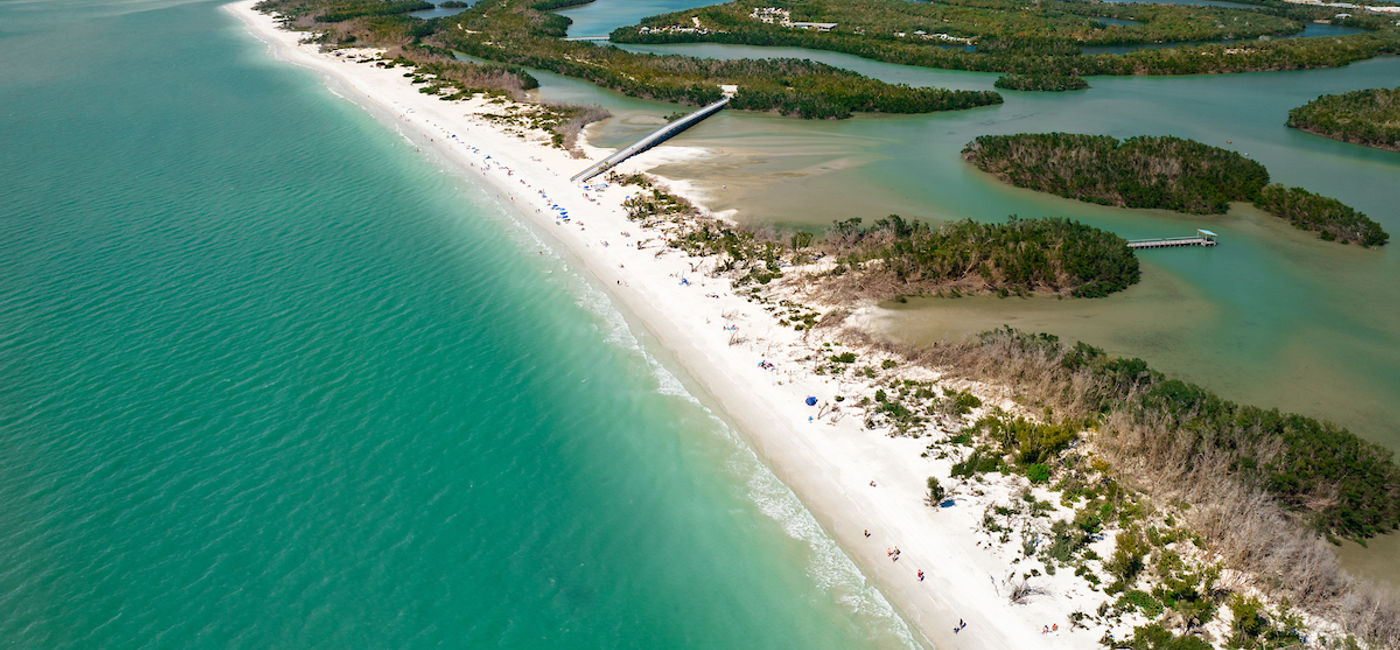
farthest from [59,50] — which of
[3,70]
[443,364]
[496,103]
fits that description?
[443,364]

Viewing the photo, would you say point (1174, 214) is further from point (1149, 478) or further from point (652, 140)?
point (652, 140)

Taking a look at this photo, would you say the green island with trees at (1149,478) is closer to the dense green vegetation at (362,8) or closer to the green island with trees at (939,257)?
the green island with trees at (939,257)

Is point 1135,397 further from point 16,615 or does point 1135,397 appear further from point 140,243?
point 140,243

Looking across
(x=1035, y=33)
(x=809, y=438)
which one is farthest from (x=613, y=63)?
(x=809, y=438)

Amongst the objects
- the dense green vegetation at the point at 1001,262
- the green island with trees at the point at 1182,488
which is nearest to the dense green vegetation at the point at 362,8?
the dense green vegetation at the point at 1001,262

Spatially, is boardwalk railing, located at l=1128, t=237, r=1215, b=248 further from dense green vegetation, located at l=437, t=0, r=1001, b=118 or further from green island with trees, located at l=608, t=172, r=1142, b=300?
dense green vegetation, located at l=437, t=0, r=1001, b=118
